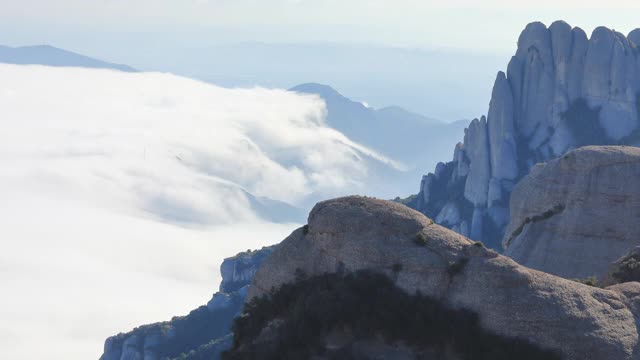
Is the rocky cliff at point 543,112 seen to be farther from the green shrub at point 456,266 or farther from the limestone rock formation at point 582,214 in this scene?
the green shrub at point 456,266

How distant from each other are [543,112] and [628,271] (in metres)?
96.0

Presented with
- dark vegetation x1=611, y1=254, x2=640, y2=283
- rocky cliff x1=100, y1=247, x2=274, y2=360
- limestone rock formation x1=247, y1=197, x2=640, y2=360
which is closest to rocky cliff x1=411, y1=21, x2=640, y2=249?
rocky cliff x1=100, y1=247, x2=274, y2=360

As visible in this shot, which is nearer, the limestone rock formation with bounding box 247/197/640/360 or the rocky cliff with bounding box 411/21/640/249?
the limestone rock formation with bounding box 247/197/640/360

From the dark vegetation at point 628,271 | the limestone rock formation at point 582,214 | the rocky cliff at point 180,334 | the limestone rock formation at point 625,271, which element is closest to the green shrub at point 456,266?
the limestone rock formation at point 625,271

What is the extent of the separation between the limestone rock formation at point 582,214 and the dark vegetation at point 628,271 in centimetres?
788

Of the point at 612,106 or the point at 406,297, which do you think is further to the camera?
the point at 612,106

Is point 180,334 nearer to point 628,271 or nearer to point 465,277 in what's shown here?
point 628,271

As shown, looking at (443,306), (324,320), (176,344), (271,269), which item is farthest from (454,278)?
(176,344)

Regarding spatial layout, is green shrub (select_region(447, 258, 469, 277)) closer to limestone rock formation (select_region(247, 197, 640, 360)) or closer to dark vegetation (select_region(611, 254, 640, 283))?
limestone rock formation (select_region(247, 197, 640, 360))

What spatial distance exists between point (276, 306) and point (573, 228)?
58.6ft

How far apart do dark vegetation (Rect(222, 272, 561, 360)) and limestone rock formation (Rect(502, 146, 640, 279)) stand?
16.0 meters

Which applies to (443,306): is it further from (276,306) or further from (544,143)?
(544,143)

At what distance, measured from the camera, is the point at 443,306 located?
31.7 metres

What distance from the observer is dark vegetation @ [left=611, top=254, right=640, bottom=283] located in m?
37.0
